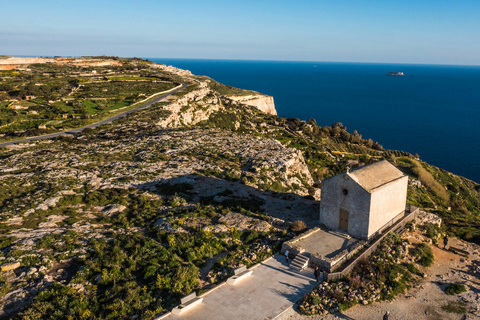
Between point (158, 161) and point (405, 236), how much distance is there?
28.1 m

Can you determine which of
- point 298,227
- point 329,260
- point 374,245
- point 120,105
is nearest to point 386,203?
A: point 374,245

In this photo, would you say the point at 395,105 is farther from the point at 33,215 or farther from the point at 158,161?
the point at 33,215

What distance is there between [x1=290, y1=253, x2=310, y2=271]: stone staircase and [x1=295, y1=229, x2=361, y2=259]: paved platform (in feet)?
3.10

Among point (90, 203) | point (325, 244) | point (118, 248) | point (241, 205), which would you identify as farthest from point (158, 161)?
point (325, 244)

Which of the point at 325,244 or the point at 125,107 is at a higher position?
the point at 125,107

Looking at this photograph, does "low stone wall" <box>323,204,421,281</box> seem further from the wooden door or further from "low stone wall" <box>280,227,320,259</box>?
"low stone wall" <box>280,227,320,259</box>

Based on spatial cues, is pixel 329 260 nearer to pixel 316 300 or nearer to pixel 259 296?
pixel 316 300

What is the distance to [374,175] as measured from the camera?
80.1 ft

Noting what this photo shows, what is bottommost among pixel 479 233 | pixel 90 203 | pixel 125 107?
pixel 479 233

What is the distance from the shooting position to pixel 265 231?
80.7 ft

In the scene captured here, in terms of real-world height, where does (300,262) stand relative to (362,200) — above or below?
below

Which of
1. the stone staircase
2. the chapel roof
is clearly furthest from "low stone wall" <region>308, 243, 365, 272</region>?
the chapel roof

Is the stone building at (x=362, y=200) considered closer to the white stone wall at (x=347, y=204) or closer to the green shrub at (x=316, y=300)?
the white stone wall at (x=347, y=204)

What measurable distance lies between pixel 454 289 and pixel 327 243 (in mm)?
7808
